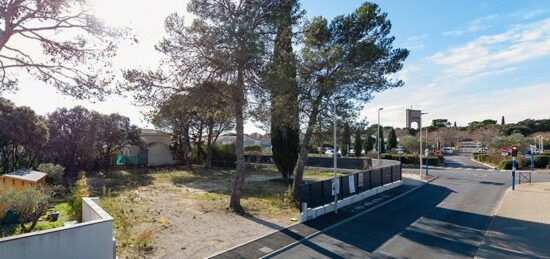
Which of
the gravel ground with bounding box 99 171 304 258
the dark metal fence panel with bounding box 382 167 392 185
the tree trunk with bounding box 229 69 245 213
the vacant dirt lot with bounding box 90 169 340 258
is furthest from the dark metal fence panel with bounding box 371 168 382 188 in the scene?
the tree trunk with bounding box 229 69 245 213

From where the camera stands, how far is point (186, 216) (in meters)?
12.5

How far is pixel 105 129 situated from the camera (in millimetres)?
26938

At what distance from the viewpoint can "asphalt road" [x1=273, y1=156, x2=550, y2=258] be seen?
8.72 metres

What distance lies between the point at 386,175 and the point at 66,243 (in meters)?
17.2

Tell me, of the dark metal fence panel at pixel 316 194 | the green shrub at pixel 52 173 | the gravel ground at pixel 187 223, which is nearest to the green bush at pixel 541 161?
the dark metal fence panel at pixel 316 194

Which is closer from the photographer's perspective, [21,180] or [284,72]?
[284,72]

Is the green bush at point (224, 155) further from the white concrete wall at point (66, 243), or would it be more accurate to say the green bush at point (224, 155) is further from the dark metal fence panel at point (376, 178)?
the white concrete wall at point (66, 243)

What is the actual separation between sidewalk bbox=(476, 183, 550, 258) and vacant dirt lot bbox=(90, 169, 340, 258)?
603 centimetres

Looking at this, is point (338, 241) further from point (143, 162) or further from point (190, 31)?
point (143, 162)

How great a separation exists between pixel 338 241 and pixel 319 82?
23.8 feet

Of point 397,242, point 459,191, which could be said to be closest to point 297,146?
point 459,191

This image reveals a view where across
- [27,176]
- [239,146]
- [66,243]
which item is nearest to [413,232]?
[239,146]

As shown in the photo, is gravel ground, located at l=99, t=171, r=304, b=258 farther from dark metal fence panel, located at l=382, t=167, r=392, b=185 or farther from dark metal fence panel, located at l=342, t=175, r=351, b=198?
dark metal fence panel, located at l=382, t=167, r=392, b=185

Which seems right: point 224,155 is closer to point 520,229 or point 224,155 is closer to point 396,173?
point 396,173
